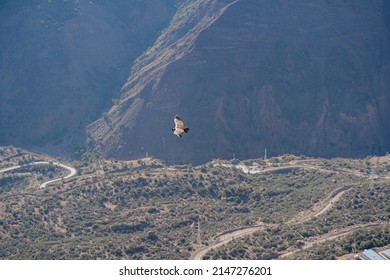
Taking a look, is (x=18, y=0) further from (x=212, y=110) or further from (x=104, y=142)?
(x=212, y=110)

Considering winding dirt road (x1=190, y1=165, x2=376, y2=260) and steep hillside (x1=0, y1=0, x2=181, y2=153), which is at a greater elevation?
steep hillside (x1=0, y1=0, x2=181, y2=153)

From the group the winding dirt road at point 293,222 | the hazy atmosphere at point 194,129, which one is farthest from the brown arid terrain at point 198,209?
the hazy atmosphere at point 194,129

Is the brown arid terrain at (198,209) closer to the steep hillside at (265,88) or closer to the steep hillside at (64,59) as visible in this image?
the steep hillside at (265,88)

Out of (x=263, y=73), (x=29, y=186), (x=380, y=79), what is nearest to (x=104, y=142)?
(x=29, y=186)

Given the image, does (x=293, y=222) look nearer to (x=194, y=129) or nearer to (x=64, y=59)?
(x=194, y=129)

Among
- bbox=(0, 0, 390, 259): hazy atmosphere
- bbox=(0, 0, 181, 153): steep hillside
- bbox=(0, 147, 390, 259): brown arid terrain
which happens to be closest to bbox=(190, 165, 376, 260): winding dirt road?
bbox=(0, 147, 390, 259): brown arid terrain

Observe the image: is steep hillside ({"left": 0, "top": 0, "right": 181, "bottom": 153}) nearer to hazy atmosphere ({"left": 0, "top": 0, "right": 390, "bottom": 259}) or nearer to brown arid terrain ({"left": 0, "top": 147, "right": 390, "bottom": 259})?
hazy atmosphere ({"left": 0, "top": 0, "right": 390, "bottom": 259})
